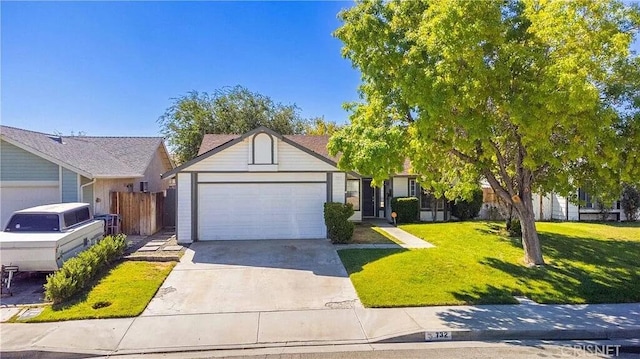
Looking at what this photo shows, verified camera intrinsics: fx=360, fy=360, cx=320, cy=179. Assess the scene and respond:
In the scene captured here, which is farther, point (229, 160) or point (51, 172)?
point (229, 160)

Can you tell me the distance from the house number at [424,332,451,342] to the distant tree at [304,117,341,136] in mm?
32803

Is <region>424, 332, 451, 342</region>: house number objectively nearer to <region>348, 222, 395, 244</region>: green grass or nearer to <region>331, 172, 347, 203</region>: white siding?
<region>348, 222, 395, 244</region>: green grass

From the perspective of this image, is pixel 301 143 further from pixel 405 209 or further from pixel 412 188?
pixel 405 209

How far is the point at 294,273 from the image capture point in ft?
33.0

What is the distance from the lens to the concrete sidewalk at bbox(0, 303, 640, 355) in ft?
19.7

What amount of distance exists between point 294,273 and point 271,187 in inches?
194

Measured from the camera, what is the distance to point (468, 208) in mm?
19547

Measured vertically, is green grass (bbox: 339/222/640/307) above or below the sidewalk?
below

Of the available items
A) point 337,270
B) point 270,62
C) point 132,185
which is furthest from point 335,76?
point 337,270

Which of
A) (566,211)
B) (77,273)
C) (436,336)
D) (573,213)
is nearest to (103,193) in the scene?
(77,273)

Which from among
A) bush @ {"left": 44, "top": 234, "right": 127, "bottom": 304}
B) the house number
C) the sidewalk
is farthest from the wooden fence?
the house number

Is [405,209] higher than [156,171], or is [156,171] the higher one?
[156,171]

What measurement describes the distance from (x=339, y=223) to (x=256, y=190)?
352 centimetres

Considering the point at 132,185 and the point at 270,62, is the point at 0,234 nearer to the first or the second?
the point at 132,185
